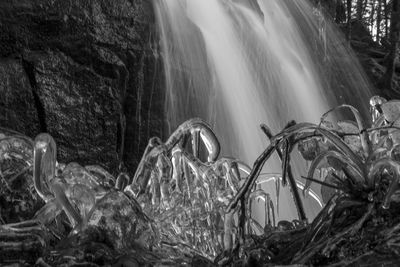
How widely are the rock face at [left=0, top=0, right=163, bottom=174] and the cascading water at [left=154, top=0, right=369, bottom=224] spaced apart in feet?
1.73

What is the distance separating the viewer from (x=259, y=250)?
1022 mm

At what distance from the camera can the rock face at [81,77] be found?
619 cm

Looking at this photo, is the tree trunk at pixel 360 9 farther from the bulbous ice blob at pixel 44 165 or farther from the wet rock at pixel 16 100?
the bulbous ice blob at pixel 44 165

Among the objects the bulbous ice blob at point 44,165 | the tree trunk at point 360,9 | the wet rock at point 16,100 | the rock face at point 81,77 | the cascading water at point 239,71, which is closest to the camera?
the bulbous ice blob at point 44,165

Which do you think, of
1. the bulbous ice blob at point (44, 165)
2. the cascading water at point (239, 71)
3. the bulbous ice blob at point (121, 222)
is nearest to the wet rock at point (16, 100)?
the cascading water at point (239, 71)

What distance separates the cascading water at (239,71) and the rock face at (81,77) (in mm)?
528

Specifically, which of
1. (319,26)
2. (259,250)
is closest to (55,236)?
(259,250)

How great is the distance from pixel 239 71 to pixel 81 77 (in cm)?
264

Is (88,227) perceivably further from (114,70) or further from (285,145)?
(114,70)

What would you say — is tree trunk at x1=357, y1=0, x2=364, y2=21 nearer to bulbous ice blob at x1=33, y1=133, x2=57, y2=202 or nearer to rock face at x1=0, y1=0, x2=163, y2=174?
rock face at x1=0, y1=0, x2=163, y2=174

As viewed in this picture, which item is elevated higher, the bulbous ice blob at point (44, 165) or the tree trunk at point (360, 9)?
the tree trunk at point (360, 9)

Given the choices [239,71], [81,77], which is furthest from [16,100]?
[239,71]

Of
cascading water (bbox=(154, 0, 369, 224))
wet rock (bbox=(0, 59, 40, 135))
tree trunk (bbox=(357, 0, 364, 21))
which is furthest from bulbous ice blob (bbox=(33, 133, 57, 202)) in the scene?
tree trunk (bbox=(357, 0, 364, 21))

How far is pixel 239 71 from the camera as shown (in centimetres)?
834
